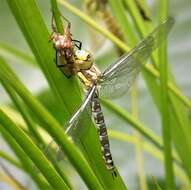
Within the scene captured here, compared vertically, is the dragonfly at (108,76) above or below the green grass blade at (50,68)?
above

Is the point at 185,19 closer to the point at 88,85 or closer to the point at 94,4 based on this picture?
the point at 94,4

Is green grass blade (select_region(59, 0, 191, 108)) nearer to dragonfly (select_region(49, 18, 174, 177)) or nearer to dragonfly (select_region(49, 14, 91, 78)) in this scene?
dragonfly (select_region(49, 18, 174, 177))

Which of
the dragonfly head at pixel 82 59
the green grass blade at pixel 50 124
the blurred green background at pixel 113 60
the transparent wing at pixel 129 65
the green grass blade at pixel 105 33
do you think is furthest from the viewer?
the blurred green background at pixel 113 60

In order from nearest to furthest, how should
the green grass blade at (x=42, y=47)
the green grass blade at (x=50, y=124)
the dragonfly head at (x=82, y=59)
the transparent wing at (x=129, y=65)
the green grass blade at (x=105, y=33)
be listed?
the green grass blade at (x=50, y=124) → the green grass blade at (x=42, y=47) → the dragonfly head at (x=82, y=59) → the transparent wing at (x=129, y=65) → the green grass blade at (x=105, y=33)

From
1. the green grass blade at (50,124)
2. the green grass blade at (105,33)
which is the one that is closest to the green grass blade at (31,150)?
the green grass blade at (50,124)

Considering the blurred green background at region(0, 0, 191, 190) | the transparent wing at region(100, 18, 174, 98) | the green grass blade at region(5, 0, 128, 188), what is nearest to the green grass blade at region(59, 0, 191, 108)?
the transparent wing at region(100, 18, 174, 98)

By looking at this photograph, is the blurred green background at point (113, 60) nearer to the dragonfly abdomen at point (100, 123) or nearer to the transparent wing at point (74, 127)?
the dragonfly abdomen at point (100, 123)

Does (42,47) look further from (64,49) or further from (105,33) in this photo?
(105,33)
